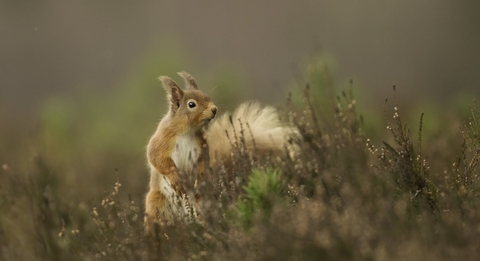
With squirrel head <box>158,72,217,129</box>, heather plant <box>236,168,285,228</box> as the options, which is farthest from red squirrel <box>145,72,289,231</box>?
heather plant <box>236,168,285,228</box>

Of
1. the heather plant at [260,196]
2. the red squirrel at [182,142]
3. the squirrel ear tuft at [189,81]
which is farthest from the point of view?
the squirrel ear tuft at [189,81]

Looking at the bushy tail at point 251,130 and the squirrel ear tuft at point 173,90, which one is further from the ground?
the squirrel ear tuft at point 173,90

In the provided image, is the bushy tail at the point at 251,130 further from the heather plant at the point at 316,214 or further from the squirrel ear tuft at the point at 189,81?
the heather plant at the point at 316,214

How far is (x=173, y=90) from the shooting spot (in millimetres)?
4160

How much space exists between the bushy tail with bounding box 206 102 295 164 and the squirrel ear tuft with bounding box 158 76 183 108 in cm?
32

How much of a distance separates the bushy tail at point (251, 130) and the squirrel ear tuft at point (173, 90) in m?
0.32

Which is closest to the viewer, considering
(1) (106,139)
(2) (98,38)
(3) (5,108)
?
(1) (106,139)

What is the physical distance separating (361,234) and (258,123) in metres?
2.11

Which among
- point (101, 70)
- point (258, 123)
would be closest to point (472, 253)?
point (258, 123)

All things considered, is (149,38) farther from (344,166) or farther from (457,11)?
(344,166)

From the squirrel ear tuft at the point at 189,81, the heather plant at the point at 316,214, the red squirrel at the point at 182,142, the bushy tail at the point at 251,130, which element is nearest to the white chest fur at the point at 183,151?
the red squirrel at the point at 182,142

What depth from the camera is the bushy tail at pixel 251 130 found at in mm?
4133

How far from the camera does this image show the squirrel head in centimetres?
407

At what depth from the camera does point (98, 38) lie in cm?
3025
